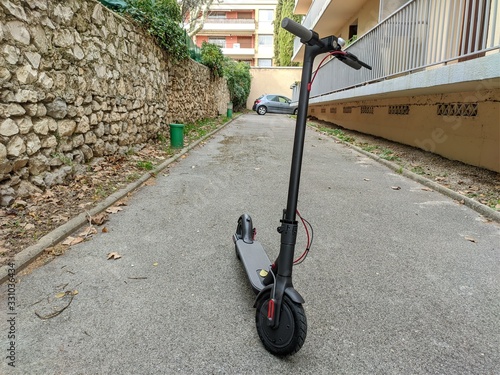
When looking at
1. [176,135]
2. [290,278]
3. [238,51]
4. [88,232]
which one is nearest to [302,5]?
[176,135]

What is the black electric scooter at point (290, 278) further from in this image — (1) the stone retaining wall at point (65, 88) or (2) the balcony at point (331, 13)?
(2) the balcony at point (331, 13)

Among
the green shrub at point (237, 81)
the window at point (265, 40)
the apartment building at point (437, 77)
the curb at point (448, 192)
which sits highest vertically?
the window at point (265, 40)

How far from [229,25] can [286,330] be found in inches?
1769

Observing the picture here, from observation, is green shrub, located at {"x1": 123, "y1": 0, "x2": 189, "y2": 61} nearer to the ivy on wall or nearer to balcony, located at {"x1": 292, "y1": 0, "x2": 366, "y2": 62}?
the ivy on wall

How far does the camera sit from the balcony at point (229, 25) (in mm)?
41500

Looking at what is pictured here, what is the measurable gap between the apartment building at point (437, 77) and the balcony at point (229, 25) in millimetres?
34830

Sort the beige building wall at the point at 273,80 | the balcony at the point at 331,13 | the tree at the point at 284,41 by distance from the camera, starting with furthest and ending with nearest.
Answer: the tree at the point at 284,41, the beige building wall at the point at 273,80, the balcony at the point at 331,13

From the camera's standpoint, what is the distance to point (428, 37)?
5.61m

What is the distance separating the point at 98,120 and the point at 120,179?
108 cm

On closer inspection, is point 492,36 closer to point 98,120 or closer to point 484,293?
point 484,293

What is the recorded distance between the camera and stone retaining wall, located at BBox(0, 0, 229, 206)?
11.7 ft

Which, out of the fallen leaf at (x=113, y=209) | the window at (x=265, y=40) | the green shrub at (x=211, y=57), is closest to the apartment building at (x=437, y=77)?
the fallen leaf at (x=113, y=209)

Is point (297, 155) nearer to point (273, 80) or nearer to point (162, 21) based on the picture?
point (162, 21)

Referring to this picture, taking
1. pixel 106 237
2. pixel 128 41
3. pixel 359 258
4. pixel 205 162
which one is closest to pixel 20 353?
pixel 106 237
